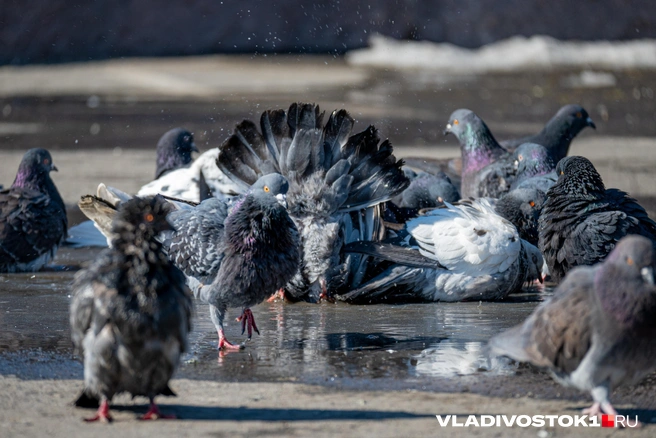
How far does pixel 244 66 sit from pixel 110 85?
3.29m

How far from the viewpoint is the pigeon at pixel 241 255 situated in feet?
18.4

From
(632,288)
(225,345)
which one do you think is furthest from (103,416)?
(632,288)

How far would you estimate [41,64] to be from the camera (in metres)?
23.2

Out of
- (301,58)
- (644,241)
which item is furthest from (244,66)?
(644,241)

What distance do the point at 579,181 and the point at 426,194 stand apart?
2.16 m

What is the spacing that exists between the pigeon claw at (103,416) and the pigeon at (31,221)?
382 centimetres

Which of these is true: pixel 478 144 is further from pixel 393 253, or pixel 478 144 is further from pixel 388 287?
pixel 388 287

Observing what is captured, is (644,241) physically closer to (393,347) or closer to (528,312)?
(393,347)

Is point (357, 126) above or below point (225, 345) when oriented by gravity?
above

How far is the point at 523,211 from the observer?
7.71 meters

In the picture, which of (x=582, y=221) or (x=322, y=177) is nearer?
(x=582, y=221)

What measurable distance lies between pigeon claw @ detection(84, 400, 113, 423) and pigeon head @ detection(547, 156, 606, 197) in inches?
137

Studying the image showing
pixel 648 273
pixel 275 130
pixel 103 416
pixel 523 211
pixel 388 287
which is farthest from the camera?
pixel 523 211

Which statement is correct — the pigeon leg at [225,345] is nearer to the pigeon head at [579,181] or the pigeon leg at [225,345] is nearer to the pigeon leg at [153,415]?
the pigeon leg at [153,415]
